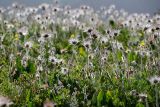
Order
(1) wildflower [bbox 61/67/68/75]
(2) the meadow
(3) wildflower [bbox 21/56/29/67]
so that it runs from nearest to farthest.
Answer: (2) the meadow, (1) wildflower [bbox 61/67/68/75], (3) wildflower [bbox 21/56/29/67]

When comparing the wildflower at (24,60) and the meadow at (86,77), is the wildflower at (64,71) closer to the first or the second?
the meadow at (86,77)

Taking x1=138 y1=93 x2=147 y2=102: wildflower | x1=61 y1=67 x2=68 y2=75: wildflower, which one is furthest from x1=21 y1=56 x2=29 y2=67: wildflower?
x1=138 y1=93 x2=147 y2=102: wildflower

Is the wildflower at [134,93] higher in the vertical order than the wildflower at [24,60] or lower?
lower

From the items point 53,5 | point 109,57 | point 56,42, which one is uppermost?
point 53,5

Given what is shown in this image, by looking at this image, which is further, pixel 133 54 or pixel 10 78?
pixel 133 54

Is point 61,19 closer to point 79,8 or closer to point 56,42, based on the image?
point 79,8

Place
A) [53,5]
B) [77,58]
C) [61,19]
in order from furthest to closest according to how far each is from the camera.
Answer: [61,19] → [53,5] → [77,58]

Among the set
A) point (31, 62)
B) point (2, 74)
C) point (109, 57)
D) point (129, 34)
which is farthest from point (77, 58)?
point (129, 34)

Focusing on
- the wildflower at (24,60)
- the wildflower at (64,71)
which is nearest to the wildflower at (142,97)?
the wildflower at (64,71)

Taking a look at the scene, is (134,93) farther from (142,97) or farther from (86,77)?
(86,77)

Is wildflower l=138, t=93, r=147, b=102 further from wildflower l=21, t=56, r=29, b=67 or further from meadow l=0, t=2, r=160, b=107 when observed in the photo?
wildflower l=21, t=56, r=29, b=67

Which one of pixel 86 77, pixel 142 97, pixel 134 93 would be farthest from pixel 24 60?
pixel 142 97
